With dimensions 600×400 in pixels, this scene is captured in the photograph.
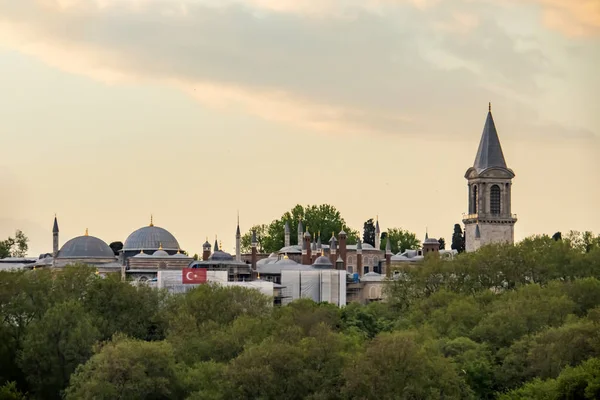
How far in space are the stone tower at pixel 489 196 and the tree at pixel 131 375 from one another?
66677 mm

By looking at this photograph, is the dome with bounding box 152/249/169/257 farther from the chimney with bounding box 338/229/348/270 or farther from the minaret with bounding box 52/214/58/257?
the chimney with bounding box 338/229/348/270

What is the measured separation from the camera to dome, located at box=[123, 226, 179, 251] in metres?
136

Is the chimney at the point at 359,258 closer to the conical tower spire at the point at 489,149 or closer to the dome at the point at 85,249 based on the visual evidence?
the conical tower spire at the point at 489,149

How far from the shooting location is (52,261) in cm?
12988

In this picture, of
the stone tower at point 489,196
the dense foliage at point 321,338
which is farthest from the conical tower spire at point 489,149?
the dense foliage at point 321,338

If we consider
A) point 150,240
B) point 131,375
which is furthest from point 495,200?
point 131,375

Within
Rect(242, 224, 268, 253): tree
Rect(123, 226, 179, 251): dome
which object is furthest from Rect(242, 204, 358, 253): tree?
Rect(123, 226, 179, 251): dome

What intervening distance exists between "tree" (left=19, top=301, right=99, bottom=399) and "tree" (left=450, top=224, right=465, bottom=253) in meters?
87.2

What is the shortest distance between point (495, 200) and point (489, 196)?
83 cm

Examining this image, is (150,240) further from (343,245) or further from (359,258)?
(359,258)

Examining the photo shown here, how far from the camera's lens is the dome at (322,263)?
5044 inches

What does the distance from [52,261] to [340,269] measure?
77.9ft

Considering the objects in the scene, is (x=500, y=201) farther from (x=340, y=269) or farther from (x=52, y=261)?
(x=52, y=261)

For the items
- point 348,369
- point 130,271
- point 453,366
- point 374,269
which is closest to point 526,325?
point 453,366
